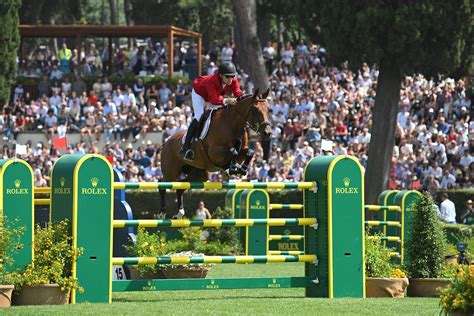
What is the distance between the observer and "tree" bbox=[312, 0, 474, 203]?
1078 inches

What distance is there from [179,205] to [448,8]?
45.2ft

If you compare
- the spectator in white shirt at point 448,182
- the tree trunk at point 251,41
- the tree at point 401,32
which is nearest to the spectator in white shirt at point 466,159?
the spectator in white shirt at point 448,182

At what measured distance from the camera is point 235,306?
1179 centimetres

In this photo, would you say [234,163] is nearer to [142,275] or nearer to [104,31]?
[142,275]

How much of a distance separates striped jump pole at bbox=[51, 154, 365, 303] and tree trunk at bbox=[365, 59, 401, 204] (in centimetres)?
1600

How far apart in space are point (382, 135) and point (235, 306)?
18054 mm

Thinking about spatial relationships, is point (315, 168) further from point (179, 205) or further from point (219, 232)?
point (219, 232)

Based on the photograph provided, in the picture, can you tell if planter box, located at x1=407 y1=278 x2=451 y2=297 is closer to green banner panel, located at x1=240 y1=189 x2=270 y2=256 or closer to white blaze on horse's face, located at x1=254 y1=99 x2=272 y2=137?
white blaze on horse's face, located at x1=254 y1=99 x2=272 y2=137

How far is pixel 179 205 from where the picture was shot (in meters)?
15.6

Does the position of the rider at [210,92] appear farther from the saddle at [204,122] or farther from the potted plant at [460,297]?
the potted plant at [460,297]

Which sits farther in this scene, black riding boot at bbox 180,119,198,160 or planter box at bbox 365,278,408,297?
black riding boot at bbox 180,119,198,160

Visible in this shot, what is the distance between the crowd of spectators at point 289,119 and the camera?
2973 cm

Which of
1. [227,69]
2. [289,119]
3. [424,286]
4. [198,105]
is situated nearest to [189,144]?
[198,105]

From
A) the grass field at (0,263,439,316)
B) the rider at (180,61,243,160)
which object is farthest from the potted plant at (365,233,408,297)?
the rider at (180,61,243,160)
